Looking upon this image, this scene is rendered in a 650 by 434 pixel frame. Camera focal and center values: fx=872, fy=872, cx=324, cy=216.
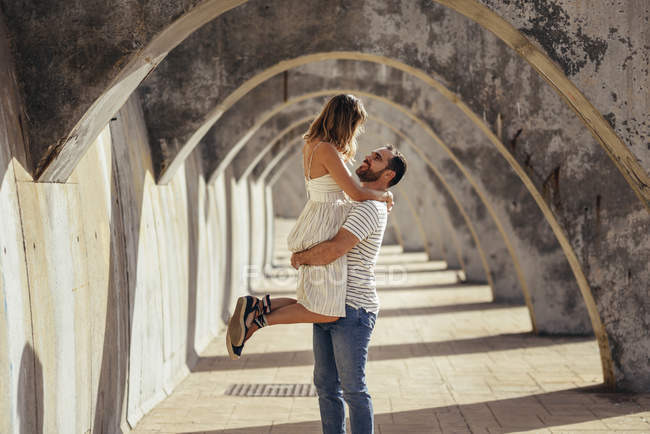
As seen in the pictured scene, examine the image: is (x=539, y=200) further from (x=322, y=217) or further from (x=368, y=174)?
(x=322, y=217)

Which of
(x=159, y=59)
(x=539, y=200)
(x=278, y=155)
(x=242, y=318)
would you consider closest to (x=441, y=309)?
(x=539, y=200)

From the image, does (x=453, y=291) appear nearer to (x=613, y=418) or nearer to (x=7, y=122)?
(x=613, y=418)

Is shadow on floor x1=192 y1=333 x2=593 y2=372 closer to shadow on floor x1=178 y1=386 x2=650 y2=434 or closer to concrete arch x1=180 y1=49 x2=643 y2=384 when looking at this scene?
concrete arch x1=180 y1=49 x2=643 y2=384

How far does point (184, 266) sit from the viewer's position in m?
8.91

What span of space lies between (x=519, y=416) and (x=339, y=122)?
3.18 m

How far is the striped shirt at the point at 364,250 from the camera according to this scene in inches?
158

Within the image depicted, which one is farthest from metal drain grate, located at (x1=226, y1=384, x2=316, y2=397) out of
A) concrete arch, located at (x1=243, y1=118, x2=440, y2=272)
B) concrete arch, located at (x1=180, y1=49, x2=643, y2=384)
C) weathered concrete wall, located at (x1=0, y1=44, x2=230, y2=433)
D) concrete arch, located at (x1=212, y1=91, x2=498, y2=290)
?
→ concrete arch, located at (x1=243, y1=118, x2=440, y2=272)

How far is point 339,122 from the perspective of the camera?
13.6 feet

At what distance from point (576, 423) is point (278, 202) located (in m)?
36.0

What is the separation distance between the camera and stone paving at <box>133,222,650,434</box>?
6117 millimetres

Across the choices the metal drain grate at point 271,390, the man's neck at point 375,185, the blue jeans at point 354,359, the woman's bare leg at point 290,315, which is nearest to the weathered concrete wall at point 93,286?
the metal drain grate at point 271,390

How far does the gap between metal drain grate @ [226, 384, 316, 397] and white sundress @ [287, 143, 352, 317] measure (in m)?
3.20

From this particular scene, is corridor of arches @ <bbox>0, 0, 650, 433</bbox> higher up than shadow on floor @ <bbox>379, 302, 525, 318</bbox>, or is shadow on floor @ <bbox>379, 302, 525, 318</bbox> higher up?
corridor of arches @ <bbox>0, 0, 650, 433</bbox>

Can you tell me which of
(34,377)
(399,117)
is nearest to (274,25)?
(34,377)
